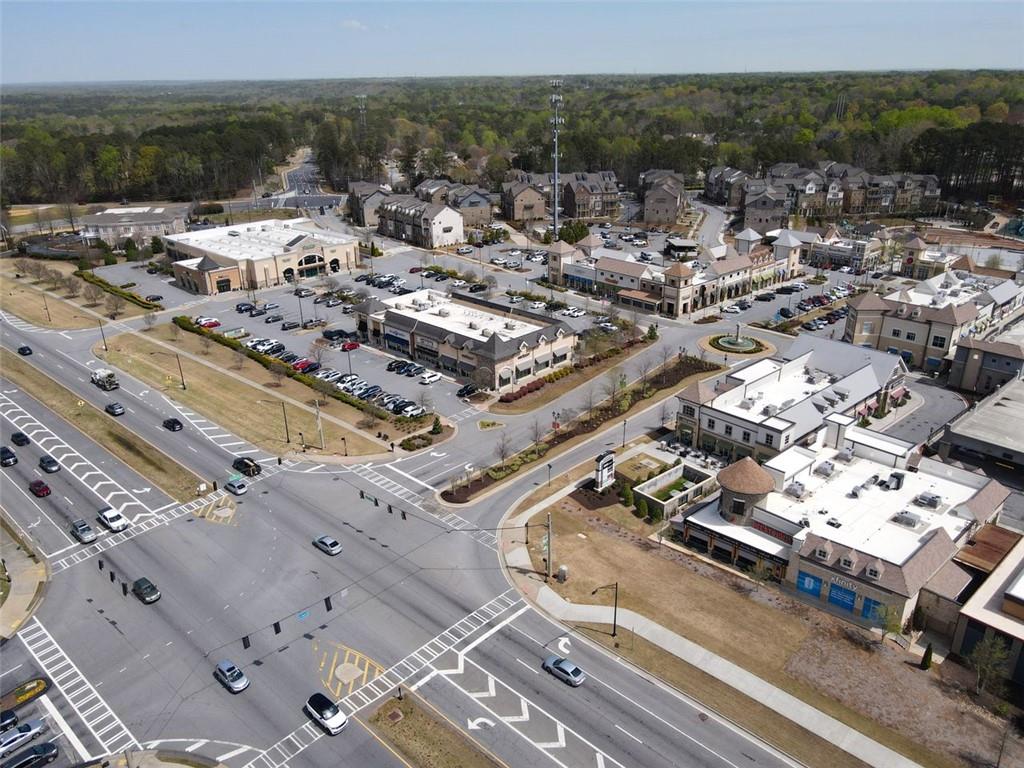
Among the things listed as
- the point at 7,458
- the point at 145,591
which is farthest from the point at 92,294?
the point at 145,591

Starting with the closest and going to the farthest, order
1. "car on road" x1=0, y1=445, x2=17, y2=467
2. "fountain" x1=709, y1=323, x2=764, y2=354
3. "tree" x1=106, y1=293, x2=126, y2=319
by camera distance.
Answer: "car on road" x1=0, y1=445, x2=17, y2=467 < "fountain" x1=709, y1=323, x2=764, y2=354 < "tree" x1=106, y1=293, x2=126, y2=319

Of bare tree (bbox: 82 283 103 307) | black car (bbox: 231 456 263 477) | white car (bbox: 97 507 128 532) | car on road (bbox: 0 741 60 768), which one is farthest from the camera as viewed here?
bare tree (bbox: 82 283 103 307)

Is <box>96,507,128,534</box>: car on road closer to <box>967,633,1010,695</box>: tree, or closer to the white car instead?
the white car

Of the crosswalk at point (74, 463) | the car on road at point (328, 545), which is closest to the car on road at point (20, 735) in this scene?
the car on road at point (328, 545)

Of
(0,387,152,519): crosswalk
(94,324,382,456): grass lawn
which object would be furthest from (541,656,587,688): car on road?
(0,387,152,519): crosswalk

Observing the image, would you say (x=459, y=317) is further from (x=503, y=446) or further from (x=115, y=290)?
(x=115, y=290)

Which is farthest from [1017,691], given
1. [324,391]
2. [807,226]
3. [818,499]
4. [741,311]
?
[807,226]

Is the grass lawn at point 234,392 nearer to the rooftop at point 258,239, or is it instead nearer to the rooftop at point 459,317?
the rooftop at point 459,317
